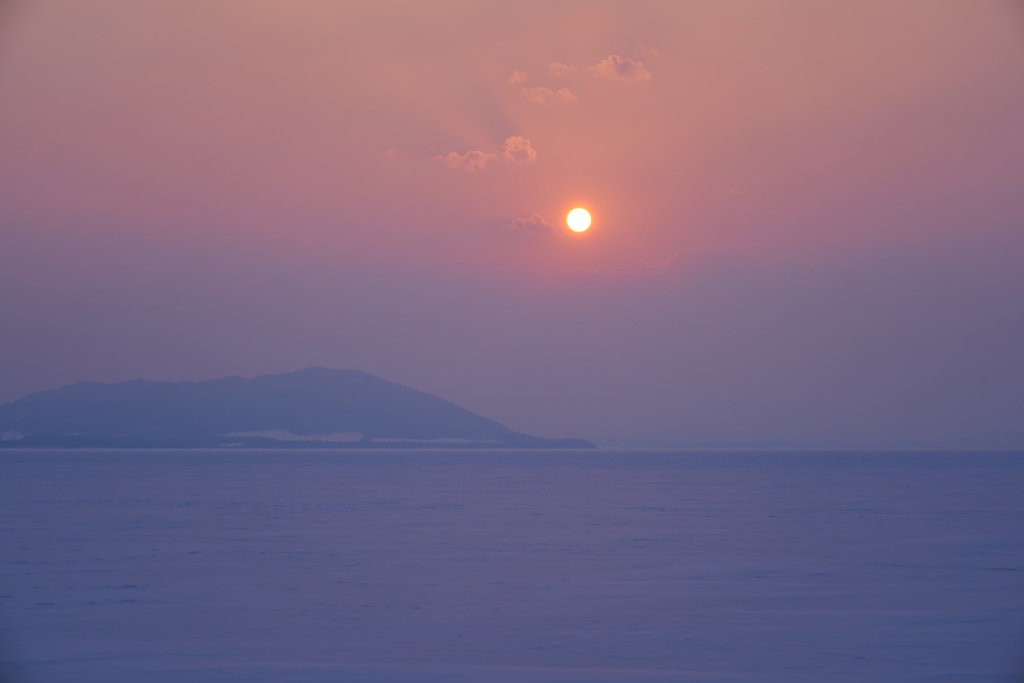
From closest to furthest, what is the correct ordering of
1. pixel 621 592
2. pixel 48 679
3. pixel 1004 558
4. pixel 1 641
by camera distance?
pixel 48 679 < pixel 1 641 < pixel 621 592 < pixel 1004 558

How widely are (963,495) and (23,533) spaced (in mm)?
46244

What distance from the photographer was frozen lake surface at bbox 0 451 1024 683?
11430 mm

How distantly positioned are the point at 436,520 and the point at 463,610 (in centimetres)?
1622

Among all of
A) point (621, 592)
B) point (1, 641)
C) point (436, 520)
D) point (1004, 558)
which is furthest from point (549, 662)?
point (436, 520)

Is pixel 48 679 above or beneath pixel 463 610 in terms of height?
beneath

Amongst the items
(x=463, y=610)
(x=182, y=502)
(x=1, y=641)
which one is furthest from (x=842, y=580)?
(x=182, y=502)

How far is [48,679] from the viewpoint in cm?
1080

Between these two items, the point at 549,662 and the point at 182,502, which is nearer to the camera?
the point at 549,662

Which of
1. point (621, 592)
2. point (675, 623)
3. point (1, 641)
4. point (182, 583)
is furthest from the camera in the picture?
point (182, 583)

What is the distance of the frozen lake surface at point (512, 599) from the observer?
11430mm

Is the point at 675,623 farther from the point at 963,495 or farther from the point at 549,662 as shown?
the point at 963,495

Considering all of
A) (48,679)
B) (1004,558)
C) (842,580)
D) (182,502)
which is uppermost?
(182,502)

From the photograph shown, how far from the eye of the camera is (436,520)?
30.8 metres

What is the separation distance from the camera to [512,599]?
1566 cm
